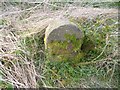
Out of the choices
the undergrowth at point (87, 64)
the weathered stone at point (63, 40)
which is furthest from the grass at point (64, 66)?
the weathered stone at point (63, 40)

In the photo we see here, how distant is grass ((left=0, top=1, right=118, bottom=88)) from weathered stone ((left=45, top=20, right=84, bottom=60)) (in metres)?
0.11

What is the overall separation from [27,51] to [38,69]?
1.01 ft

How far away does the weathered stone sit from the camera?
11.4 feet

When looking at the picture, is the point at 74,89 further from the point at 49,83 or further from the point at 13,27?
the point at 13,27

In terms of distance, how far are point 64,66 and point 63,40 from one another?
0.35 m

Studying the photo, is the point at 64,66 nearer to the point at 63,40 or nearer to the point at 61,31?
the point at 63,40

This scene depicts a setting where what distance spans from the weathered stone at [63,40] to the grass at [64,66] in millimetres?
113

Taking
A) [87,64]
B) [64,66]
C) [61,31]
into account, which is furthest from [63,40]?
[87,64]

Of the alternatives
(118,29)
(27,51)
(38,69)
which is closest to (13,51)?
(27,51)

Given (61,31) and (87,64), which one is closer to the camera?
(61,31)

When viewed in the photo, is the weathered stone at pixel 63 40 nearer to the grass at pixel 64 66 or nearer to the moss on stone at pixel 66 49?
the moss on stone at pixel 66 49

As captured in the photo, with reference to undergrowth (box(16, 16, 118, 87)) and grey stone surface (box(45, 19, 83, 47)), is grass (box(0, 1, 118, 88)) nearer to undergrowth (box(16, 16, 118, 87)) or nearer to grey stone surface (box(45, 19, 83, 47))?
undergrowth (box(16, 16, 118, 87))

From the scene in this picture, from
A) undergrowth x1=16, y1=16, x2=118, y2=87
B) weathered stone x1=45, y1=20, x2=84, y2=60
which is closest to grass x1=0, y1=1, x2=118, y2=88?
undergrowth x1=16, y1=16, x2=118, y2=87

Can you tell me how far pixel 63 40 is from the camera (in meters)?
3.52
